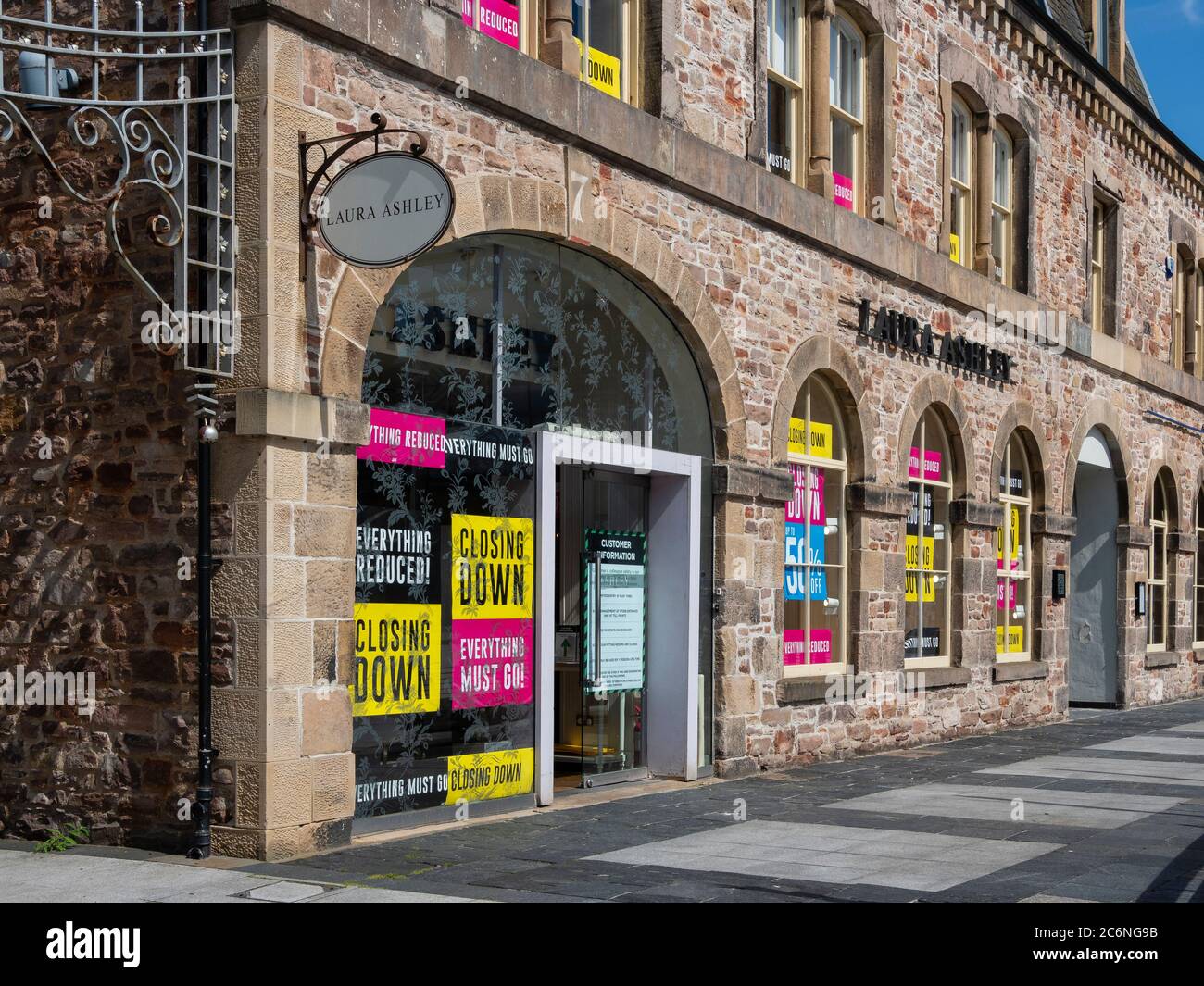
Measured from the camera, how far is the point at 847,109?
50.8ft

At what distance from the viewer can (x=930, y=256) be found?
1658 centimetres

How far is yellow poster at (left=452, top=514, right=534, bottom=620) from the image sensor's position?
1015cm

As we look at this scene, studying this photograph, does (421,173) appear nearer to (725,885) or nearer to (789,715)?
(725,885)

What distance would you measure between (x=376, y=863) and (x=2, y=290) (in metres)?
4.26

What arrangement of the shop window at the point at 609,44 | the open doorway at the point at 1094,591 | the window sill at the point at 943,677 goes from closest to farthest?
the shop window at the point at 609,44 → the window sill at the point at 943,677 → the open doorway at the point at 1094,591

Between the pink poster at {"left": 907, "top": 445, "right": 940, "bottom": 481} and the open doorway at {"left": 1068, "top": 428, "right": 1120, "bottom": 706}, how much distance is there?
20.6 feet

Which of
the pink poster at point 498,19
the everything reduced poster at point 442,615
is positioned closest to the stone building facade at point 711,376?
the pink poster at point 498,19

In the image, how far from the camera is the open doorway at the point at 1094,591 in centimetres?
2275

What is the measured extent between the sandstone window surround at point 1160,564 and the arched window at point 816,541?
11146 mm

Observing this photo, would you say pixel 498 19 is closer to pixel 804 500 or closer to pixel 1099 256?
pixel 804 500

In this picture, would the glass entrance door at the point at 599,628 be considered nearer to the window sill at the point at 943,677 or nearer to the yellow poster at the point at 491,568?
the yellow poster at the point at 491,568

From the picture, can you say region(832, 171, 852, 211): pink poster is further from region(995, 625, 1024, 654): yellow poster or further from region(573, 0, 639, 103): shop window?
region(995, 625, 1024, 654): yellow poster

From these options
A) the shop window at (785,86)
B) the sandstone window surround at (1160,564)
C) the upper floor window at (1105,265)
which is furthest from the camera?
the sandstone window surround at (1160,564)
